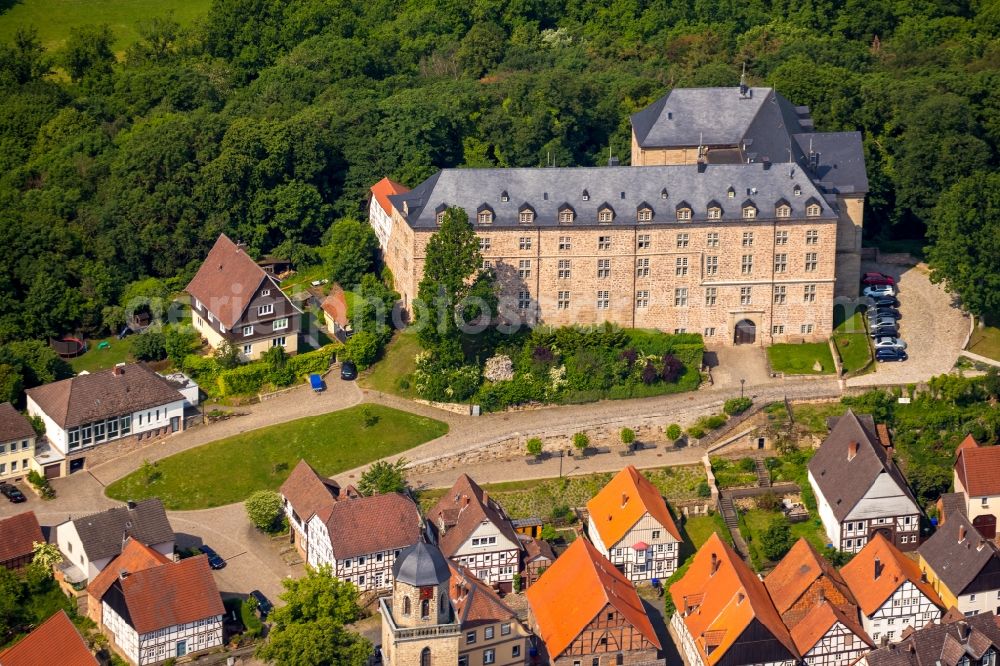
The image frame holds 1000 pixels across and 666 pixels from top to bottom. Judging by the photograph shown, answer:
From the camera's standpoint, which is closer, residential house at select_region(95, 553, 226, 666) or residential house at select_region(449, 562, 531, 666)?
residential house at select_region(449, 562, 531, 666)

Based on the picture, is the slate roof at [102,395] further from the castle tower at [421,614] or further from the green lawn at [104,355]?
the castle tower at [421,614]

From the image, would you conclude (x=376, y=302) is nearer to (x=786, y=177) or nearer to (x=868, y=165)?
(x=786, y=177)

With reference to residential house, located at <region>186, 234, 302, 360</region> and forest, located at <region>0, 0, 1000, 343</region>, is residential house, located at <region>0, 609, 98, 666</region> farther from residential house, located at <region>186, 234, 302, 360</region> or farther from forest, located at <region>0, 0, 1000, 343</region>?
forest, located at <region>0, 0, 1000, 343</region>

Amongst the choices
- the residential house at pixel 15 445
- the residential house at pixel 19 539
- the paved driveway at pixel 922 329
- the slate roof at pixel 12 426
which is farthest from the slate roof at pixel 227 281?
the paved driveway at pixel 922 329

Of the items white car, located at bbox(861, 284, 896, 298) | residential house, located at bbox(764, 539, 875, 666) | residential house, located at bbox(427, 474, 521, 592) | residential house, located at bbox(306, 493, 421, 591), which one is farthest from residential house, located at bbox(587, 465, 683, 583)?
white car, located at bbox(861, 284, 896, 298)

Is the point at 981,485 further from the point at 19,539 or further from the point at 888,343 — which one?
the point at 19,539

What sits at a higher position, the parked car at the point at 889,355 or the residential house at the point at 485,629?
the parked car at the point at 889,355

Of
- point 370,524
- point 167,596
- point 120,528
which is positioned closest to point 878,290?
point 370,524
